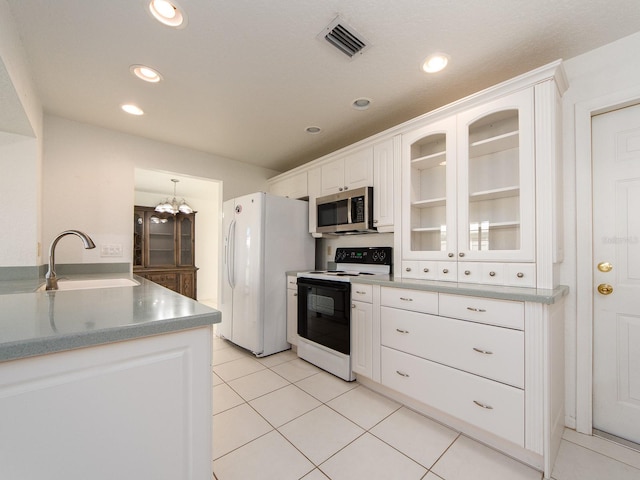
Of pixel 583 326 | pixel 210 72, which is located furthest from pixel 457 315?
pixel 210 72

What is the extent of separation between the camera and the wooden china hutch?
521cm

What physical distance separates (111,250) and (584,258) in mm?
3932

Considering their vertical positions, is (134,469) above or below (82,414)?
below

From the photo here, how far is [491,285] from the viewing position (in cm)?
177

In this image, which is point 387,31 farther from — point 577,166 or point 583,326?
point 583,326

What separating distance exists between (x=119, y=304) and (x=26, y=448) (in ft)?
1.56

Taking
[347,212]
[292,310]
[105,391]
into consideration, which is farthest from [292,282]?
[105,391]

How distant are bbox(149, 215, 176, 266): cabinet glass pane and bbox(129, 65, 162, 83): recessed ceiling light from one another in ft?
13.0

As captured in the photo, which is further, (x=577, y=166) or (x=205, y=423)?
(x=577, y=166)

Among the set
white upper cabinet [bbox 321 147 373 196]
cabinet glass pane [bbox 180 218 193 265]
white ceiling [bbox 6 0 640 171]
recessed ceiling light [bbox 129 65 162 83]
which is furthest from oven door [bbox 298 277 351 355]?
cabinet glass pane [bbox 180 218 193 265]

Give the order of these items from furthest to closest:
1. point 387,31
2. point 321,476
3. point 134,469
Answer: point 387,31
point 321,476
point 134,469

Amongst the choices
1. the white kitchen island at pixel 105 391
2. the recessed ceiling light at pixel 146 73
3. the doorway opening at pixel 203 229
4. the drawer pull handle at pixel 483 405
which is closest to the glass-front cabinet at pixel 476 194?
the drawer pull handle at pixel 483 405

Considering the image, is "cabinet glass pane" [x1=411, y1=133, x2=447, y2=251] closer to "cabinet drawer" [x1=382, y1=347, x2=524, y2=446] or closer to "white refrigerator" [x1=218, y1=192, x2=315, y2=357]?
"cabinet drawer" [x1=382, y1=347, x2=524, y2=446]

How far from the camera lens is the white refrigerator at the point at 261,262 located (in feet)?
9.63
